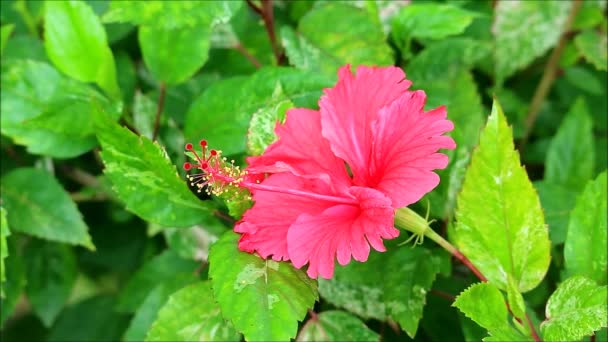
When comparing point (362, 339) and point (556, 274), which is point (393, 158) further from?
point (556, 274)

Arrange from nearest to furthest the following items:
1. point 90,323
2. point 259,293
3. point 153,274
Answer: point 259,293, point 153,274, point 90,323

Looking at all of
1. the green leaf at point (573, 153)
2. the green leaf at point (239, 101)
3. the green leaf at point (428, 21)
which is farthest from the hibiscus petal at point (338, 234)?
the green leaf at point (573, 153)

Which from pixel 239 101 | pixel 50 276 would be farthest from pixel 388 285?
pixel 50 276

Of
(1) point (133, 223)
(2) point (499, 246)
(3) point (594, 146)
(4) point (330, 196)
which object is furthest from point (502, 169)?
(1) point (133, 223)

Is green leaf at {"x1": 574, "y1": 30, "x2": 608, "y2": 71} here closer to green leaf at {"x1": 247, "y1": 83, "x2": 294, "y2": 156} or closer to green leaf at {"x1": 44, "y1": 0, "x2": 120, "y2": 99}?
green leaf at {"x1": 247, "y1": 83, "x2": 294, "y2": 156}

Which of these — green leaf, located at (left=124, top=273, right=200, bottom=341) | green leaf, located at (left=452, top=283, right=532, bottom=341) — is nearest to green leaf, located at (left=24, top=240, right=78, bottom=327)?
green leaf, located at (left=124, top=273, right=200, bottom=341)

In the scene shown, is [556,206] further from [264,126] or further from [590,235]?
[264,126]
